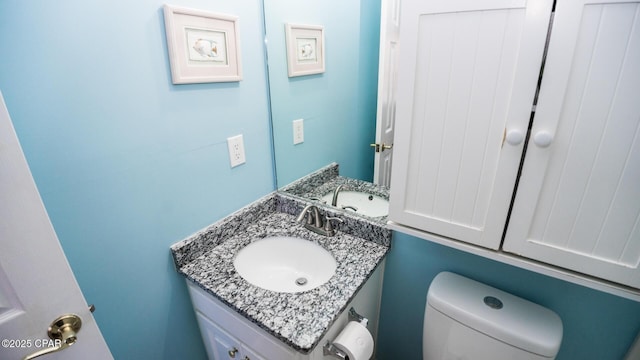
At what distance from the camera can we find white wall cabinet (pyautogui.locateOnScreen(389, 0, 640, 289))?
538mm

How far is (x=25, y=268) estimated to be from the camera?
0.59 meters

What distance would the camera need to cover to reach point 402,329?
1.25m

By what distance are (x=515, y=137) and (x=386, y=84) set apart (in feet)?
1.60

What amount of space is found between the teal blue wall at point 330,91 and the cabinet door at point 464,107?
337 millimetres

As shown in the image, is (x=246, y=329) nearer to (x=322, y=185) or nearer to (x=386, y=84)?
(x=322, y=185)

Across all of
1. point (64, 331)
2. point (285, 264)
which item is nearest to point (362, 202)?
point (285, 264)

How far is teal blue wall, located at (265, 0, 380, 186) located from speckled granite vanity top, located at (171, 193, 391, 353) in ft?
0.70

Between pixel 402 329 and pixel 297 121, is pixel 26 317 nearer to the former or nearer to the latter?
pixel 297 121

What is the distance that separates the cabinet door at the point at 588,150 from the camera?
521mm

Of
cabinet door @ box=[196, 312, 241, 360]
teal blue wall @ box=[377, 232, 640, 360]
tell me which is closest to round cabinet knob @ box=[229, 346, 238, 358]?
cabinet door @ box=[196, 312, 241, 360]

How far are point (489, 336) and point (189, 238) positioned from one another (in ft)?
3.50

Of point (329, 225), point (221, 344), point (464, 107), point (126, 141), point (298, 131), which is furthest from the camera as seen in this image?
point (298, 131)

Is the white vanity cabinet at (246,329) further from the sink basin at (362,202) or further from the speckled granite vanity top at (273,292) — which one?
the sink basin at (362,202)

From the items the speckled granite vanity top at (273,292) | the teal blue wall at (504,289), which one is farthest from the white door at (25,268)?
the teal blue wall at (504,289)
